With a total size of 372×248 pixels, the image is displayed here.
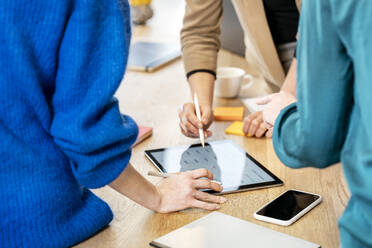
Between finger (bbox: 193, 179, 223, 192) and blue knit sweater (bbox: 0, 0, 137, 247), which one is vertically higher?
blue knit sweater (bbox: 0, 0, 137, 247)

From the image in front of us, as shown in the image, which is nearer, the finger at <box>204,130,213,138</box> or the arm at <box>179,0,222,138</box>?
the finger at <box>204,130,213,138</box>

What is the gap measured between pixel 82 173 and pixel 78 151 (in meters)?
0.04

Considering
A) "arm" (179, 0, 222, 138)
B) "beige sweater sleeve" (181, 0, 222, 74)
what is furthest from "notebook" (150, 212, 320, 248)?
"beige sweater sleeve" (181, 0, 222, 74)

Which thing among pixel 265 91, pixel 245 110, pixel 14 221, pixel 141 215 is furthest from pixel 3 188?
pixel 265 91

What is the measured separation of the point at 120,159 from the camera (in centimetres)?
83

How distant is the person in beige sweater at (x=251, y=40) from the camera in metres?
1.42

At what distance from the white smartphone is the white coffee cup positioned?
66 centimetres

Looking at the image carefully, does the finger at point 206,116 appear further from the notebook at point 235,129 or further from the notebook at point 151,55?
the notebook at point 151,55

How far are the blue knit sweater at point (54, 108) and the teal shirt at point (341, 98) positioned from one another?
0.30 m

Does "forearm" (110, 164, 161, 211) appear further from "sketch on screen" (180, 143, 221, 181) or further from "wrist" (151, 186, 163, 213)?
"sketch on screen" (180, 143, 221, 181)

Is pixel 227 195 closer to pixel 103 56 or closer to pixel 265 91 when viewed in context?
pixel 103 56

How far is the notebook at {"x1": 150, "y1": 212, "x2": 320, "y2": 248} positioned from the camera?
2.74 feet

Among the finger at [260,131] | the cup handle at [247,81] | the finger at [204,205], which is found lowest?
the cup handle at [247,81]

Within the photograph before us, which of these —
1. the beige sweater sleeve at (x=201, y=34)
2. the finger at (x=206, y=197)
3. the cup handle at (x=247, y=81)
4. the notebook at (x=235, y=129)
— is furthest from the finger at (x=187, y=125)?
the cup handle at (x=247, y=81)
